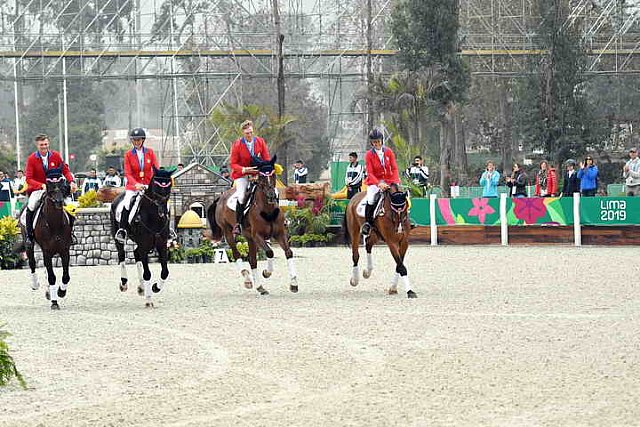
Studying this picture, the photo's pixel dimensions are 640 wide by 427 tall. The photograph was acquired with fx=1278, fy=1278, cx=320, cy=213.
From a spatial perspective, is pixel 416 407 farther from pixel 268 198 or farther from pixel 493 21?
pixel 493 21

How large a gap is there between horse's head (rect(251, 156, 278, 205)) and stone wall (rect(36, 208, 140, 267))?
8.70 m

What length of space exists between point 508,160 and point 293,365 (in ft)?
204

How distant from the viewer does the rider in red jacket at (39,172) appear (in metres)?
18.0

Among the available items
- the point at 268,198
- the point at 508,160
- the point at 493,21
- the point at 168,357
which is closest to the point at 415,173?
the point at 268,198

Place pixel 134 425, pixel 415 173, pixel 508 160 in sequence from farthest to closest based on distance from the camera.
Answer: pixel 508 160
pixel 415 173
pixel 134 425

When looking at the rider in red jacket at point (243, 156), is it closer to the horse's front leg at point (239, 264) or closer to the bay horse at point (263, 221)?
the bay horse at point (263, 221)

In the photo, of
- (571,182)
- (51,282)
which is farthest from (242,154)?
(571,182)

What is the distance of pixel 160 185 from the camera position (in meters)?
17.9

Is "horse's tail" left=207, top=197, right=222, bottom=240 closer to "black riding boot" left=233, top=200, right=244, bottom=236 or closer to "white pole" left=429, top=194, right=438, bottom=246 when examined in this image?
"black riding boot" left=233, top=200, right=244, bottom=236

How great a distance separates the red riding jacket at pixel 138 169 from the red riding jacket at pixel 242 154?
1.47 metres

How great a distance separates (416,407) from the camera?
9734 mm

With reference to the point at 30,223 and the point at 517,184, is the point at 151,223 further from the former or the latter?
the point at 517,184

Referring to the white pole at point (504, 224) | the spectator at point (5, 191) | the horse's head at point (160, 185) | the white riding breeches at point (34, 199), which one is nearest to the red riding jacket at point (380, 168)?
the horse's head at point (160, 185)

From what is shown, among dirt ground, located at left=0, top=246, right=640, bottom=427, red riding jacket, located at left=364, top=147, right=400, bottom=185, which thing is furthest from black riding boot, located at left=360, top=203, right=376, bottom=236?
dirt ground, located at left=0, top=246, right=640, bottom=427
